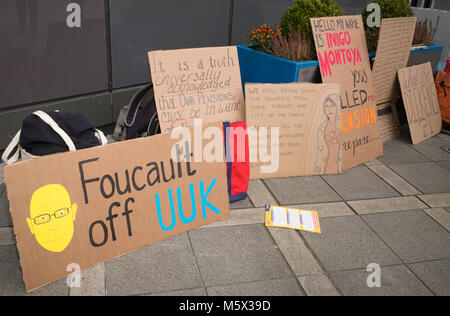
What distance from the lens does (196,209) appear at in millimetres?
3066

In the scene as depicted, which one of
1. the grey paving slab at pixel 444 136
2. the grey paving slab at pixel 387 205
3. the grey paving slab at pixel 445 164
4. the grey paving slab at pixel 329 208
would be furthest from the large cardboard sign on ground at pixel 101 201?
the grey paving slab at pixel 444 136

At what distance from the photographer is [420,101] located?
5137 mm

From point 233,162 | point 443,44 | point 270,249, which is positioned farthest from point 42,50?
point 443,44

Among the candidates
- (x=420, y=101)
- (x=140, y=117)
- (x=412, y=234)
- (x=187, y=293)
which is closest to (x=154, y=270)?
(x=187, y=293)

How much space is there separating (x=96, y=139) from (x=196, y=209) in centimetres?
88

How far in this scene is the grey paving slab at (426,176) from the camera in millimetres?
4070

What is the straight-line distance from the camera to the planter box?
408 cm

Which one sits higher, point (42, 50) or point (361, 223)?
point (42, 50)

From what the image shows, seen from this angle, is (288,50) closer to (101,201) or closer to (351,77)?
(351,77)

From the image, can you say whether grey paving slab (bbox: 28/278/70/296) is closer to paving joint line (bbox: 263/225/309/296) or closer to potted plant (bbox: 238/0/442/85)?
paving joint line (bbox: 263/225/309/296)

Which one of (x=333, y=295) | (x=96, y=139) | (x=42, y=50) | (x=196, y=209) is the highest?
(x=42, y=50)

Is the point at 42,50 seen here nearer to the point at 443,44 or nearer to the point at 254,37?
the point at 254,37

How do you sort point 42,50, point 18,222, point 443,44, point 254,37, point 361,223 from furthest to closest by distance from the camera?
point 443,44 < point 254,37 < point 42,50 < point 361,223 < point 18,222

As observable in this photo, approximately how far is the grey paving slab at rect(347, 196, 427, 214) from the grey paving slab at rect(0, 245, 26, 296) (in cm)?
260
